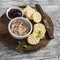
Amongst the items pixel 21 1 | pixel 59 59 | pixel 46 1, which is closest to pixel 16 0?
pixel 21 1

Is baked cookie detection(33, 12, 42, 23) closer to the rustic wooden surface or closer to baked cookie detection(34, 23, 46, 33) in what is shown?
baked cookie detection(34, 23, 46, 33)

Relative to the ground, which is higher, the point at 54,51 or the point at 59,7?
the point at 59,7

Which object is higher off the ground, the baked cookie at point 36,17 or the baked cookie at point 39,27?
the baked cookie at point 36,17

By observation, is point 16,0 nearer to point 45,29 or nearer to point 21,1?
point 21,1

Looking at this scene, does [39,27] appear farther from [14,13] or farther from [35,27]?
[14,13]

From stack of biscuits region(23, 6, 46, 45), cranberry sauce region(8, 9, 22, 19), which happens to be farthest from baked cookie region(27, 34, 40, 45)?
cranberry sauce region(8, 9, 22, 19)

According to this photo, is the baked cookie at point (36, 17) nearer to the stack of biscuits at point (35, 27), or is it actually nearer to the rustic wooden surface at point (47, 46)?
the stack of biscuits at point (35, 27)

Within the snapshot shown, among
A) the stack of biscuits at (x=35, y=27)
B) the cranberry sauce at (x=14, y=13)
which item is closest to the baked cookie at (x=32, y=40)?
the stack of biscuits at (x=35, y=27)

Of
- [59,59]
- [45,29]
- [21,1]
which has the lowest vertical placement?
[59,59]
